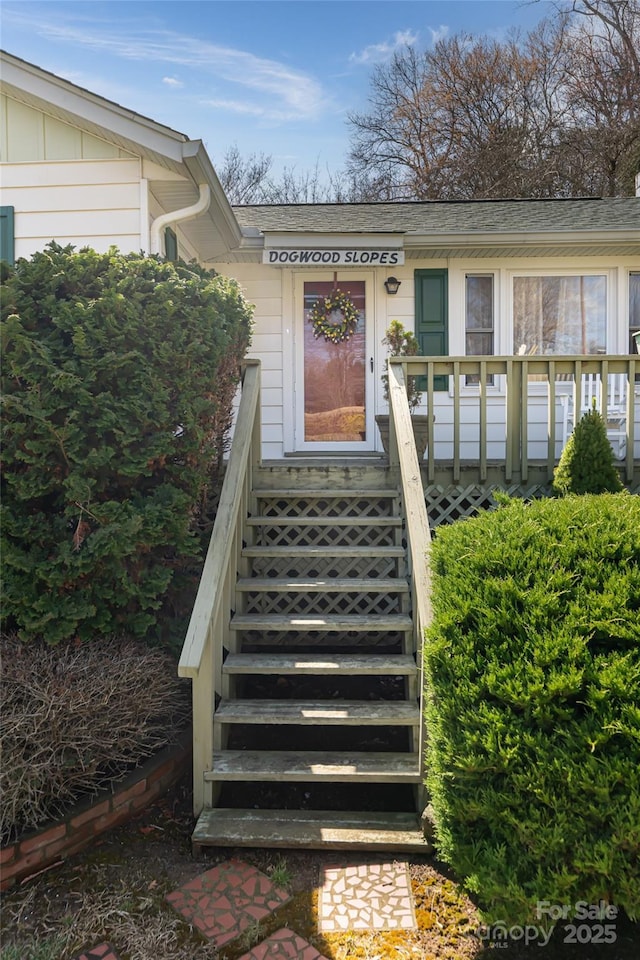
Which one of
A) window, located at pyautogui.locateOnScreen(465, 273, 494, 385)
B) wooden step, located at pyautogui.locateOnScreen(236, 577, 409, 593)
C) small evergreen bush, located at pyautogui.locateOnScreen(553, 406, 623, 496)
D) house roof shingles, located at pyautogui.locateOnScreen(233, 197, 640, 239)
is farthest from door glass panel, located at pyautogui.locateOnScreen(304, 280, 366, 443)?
wooden step, located at pyautogui.locateOnScreen(236, 577, 409, 593)

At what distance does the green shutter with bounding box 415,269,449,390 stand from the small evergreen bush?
8.68 feet

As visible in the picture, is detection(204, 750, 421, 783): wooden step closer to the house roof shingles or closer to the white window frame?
the house roof shingles

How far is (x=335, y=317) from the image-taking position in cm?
697

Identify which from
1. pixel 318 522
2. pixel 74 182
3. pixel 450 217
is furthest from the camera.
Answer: pixel 450 217

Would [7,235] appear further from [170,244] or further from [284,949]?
[284,949]

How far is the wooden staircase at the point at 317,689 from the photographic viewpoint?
2.78 m

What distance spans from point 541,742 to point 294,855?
1.34 m

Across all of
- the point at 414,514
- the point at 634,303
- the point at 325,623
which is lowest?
the point at 325,623

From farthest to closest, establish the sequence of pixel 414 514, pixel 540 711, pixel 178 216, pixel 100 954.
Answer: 1. pixel 178 216
2. pixel 414 514
3. pixel 100 954
4. pixel 540 711

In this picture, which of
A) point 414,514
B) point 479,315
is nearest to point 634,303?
point 479,315

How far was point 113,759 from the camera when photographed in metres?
2.90

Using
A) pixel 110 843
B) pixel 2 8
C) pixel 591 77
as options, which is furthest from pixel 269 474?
pixel 591 77

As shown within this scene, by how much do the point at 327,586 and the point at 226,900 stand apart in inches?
69.8

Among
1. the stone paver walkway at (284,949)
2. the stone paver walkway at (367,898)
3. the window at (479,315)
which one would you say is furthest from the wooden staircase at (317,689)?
the window at (479,315)
